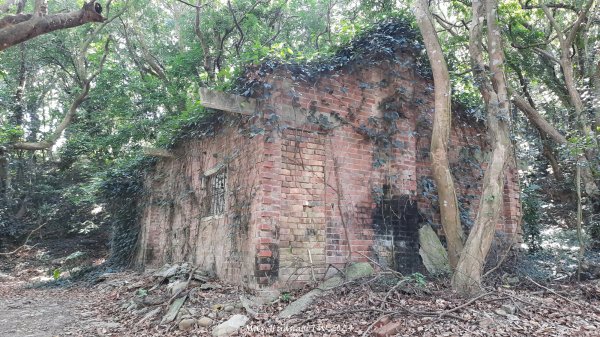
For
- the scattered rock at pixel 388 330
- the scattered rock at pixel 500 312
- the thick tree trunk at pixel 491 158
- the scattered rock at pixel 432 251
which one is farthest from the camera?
the scattered rock at pixel 432 251

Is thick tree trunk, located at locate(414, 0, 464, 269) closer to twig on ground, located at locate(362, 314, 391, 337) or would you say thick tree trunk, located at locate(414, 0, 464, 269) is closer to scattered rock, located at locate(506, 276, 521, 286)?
scattered rock, located at locate(506, 276, 521, 286)

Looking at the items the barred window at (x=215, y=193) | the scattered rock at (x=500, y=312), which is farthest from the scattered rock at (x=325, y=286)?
the barred window at (x=215, y=193)

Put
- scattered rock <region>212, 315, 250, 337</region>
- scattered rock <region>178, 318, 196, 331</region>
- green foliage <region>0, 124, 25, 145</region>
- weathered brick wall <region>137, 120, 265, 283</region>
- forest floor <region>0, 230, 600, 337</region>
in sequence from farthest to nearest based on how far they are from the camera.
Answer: green foliage <region>0, 124, 25, 145</region>, weathered brick wall <region>137, 120, 265, 283</region>, scattered rock <region>178, 318, 196, 331</region>, scattered rock <region>212, 315, 250, 337</region>, forest floor <region>0, 230, 600, 337</region>

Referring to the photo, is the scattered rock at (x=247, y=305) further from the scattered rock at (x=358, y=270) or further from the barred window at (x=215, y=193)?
the barred window at (x=215, y=193)

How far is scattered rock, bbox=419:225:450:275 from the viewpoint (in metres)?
6.95

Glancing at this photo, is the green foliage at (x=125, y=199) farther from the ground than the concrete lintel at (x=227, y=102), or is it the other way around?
the concrete lintel at (x=227, y=102)

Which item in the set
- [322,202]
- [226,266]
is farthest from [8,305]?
[322,202]

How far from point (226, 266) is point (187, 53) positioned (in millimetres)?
9097

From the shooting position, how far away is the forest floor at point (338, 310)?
450 cm

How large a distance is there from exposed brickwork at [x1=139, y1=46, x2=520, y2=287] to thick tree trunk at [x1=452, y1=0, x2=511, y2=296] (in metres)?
1.17

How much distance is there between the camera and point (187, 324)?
18.0 feet

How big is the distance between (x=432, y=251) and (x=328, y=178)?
2191 mm

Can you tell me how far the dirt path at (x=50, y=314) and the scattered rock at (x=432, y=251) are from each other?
4967 mm

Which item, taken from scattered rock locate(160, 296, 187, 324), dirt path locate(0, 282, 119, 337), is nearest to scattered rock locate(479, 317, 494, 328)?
scattered rock locate(160, 296, 187, 324)
